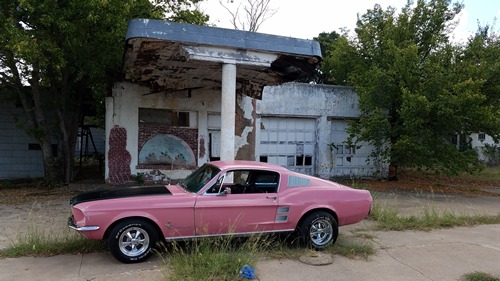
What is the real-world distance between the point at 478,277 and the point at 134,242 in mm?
4604

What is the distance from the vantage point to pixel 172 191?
5.69 m

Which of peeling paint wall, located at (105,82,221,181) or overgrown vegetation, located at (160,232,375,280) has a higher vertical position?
peeling paint wall, located at (105,82,221,181)

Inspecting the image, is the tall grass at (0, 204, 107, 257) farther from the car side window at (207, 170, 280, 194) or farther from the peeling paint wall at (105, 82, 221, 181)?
the peeling paint wall at (105, 82, 221, 181)

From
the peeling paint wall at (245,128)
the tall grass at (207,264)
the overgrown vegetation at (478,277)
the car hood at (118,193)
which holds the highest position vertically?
the peeling paint wall at (245,128)

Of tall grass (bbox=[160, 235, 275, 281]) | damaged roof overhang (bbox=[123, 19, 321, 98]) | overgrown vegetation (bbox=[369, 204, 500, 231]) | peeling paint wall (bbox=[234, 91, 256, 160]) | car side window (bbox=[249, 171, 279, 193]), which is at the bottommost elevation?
overgrown vegetation (bbox=[369, 204, 500, 231])

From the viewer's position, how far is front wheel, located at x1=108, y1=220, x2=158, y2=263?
16.6 feet

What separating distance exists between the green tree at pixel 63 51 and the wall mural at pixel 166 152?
234cm

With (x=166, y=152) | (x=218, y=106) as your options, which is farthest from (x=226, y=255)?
(x=218, y=106)

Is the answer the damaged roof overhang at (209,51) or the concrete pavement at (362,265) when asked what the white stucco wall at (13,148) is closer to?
the damaged roof overhang at (209,51)

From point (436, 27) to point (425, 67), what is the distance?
4096 millimetres

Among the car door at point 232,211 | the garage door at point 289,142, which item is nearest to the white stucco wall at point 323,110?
the garage door at point 289,142

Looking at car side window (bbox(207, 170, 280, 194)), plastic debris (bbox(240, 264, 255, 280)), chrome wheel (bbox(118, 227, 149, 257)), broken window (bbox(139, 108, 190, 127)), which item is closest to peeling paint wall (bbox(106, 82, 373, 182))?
broken window (bbox(139, 108, 190, 127))

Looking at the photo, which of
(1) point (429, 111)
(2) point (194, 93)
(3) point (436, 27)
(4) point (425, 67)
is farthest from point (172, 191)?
(3) point (436, 27)

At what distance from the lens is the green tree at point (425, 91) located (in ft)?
41.2
